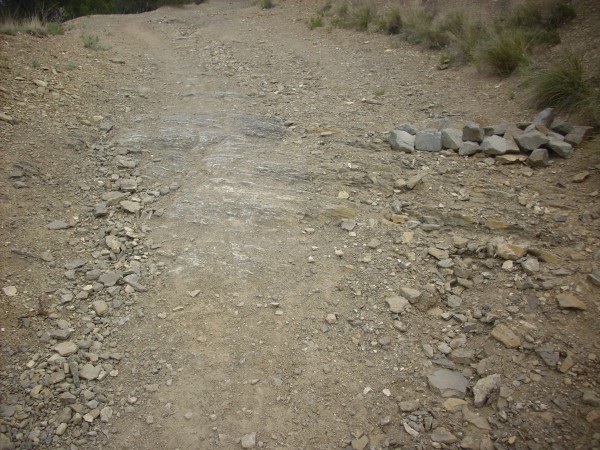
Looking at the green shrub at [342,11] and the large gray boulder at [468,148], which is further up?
the green shrub at [342,11]

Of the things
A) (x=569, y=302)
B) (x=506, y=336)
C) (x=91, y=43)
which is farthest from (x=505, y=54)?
(x=91, y=43)

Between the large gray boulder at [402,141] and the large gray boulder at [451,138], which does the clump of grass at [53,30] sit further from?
the large gray boulder at [451,138]

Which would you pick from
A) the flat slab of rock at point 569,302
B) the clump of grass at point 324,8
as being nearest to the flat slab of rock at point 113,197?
the flat slab of rock at point 569,302

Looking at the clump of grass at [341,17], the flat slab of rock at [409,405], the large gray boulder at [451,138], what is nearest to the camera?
the flat slab of rock at [409,405]

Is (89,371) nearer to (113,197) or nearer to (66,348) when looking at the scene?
(66,348)

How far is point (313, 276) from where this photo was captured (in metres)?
3.89

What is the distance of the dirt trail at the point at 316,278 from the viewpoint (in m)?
2.79

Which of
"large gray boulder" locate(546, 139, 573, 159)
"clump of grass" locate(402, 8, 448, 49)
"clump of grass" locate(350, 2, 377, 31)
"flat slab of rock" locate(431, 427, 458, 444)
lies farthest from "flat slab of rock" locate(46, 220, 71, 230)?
"clump of grass" locate(350, 2, 377, 31)

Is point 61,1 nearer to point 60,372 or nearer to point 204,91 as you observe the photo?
point 204,91

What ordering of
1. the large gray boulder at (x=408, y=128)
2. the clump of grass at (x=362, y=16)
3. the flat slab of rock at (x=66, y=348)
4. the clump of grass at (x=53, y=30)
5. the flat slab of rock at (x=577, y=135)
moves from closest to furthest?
the flat slab of rock at (x=66, y=348)
the flat slab of rock at (x=577, y=135)
the large gray boulder at (x=408, y=128)
the clump of grass at (x=53, y=30)
the clump of grass at (x=362, y=16)

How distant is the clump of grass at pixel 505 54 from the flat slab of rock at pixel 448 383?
218 inches

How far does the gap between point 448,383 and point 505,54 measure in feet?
19.0

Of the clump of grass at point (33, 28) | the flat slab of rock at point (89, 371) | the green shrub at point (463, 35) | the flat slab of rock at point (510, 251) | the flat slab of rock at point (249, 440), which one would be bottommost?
the flat slab of rock at point (249, 440)

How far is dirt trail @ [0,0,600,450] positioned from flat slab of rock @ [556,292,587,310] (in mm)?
50
